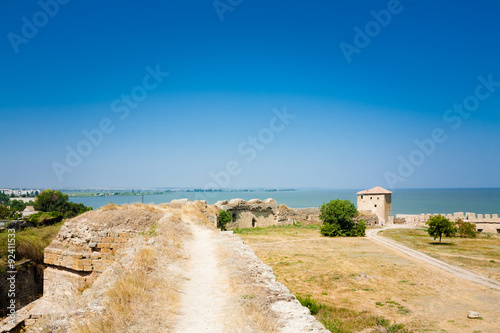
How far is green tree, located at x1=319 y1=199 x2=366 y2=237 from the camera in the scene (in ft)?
84.4

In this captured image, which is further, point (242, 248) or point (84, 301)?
point (242, 248)

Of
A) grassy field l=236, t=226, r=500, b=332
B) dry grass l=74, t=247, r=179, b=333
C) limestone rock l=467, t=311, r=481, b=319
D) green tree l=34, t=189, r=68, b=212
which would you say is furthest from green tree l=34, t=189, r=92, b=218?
limestone rock l=467, t=311, r=481, b=319

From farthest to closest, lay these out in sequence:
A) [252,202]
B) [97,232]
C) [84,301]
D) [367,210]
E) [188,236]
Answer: [367,210] → [252,202] → [188,236] → [97,232] → [84,301]

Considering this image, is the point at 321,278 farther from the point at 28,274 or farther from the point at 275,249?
the point at 28,274

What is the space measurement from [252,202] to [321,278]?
2187cm

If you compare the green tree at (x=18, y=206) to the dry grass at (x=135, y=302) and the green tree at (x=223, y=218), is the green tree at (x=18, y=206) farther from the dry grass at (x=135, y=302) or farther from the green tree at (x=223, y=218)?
the dry grass at (x=135, y=302)

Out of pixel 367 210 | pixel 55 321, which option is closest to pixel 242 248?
pixel 55 321

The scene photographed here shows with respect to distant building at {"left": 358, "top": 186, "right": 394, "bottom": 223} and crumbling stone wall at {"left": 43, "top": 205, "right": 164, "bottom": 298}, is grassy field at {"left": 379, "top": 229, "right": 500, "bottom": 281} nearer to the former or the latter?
distant building at {"left": 358, "top": 186, "right": 394, "bottom": 223}

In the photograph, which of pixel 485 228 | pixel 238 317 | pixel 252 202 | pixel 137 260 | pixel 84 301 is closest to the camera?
pixel 238 317

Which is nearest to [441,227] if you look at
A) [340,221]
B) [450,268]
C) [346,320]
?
[340,221]

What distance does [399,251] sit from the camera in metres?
18.2

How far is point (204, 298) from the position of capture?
473 centimetres

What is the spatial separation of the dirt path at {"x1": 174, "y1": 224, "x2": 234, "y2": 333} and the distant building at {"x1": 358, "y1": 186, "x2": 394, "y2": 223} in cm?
3295

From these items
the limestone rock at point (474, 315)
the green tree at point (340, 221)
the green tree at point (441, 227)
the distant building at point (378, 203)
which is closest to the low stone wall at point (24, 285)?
the limestone rock at point (474, 315)
